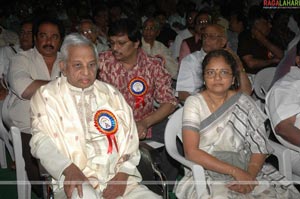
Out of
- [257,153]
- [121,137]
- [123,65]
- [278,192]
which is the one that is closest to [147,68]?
[123,65]

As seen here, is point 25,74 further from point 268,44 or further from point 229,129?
point 268,44

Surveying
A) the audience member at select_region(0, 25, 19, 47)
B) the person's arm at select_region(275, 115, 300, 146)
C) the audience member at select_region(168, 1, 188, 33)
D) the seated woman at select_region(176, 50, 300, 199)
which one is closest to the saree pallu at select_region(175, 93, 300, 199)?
the seated woman at select_region(176, 50, 300, 199)

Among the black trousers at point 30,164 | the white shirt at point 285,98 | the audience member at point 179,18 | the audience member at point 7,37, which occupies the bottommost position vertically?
the black trousers at point 30,164

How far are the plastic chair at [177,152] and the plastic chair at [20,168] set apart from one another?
1094mm

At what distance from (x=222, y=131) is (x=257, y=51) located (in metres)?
2.75

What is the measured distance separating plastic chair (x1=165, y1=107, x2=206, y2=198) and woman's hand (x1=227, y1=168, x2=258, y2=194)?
0.18 metres

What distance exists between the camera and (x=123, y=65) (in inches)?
154

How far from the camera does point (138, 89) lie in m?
3.89

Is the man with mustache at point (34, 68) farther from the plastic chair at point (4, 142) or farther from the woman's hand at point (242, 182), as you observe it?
the woman's hand at point (242, 182)

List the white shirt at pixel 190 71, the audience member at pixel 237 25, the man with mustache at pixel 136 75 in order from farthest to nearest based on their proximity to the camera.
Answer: the audience member at pixel 237 25 → the white shirt at pixel 190 71 → the man with mustache at pixel 136 75

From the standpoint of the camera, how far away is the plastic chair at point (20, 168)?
3463 millimetres

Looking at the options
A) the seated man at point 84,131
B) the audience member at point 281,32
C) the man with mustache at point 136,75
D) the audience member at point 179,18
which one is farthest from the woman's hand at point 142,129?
the audience member at point 179,18

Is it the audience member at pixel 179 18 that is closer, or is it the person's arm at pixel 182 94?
the person's arm at pixel 182 94

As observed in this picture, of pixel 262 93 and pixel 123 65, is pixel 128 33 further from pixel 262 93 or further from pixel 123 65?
pixel 262 93
